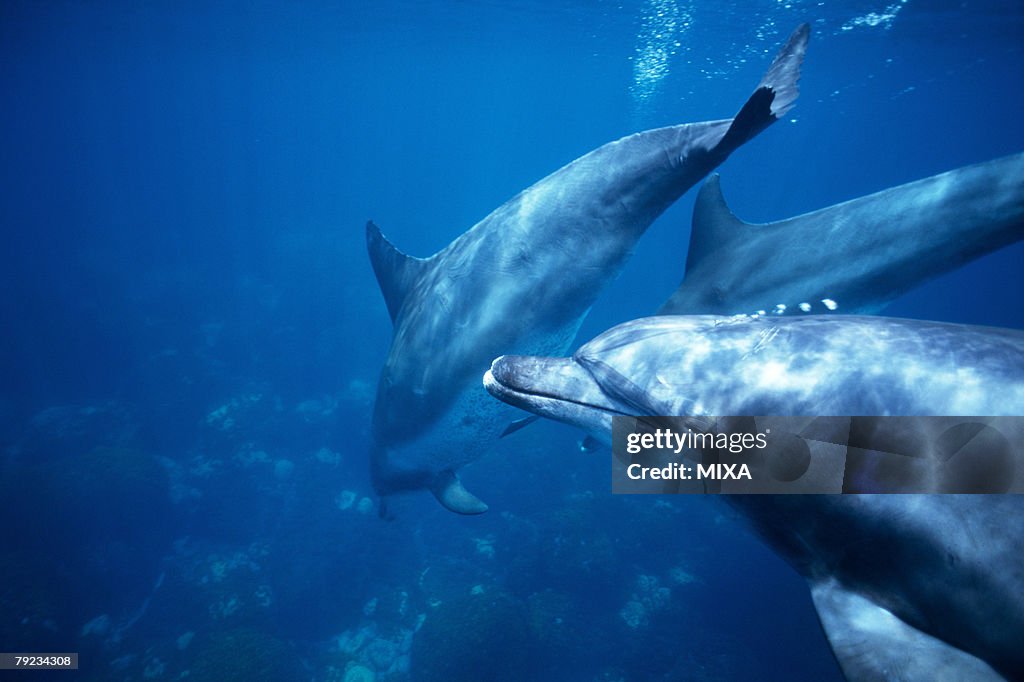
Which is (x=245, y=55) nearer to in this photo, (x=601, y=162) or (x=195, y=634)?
(x=195, y=634)

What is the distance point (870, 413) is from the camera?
2053 mm

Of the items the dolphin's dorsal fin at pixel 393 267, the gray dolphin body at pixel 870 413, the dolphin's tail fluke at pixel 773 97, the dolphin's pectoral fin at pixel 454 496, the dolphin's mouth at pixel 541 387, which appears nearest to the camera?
the gray dolphin body at pixel 870 413

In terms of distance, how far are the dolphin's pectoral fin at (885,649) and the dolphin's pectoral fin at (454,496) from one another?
18.4 feet

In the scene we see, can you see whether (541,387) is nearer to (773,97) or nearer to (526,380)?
(526,380)

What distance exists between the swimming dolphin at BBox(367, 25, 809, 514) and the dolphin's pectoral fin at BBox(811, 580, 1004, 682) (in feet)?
Answer: 10.7

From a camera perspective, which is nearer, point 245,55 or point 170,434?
point 170,434

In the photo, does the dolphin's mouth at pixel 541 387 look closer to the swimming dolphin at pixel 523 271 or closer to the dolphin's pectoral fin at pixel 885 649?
the dolphin's pectoral fin at pixel 885 649

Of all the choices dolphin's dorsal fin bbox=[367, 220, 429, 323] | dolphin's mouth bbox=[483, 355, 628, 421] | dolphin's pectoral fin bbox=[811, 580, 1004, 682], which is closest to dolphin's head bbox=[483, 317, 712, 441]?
dolphin's mouth bbox=[483, 355, 628, 421]

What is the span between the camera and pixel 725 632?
1138 cm

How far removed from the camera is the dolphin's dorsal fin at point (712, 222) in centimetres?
559

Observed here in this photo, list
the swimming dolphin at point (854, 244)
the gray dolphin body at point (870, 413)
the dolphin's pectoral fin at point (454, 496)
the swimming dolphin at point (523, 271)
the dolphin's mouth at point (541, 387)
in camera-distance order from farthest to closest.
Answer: the dolphin's pectoral fin at point (454, 496), the swimming dolphin at point (523, 271), the swimming dolphin at point (854, 244), the dolphin's mouth at point (541, 387), the gray dolphin body at point (870, 413)

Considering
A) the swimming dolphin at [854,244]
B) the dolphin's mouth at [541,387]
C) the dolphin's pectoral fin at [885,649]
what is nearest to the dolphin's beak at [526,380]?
the dolphin's mouth at [541,387]

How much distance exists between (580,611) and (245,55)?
56.9m

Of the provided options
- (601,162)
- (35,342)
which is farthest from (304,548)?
(35,342)
